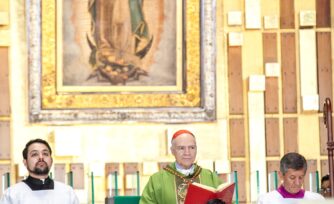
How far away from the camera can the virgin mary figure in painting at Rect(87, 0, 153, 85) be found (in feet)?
37.5

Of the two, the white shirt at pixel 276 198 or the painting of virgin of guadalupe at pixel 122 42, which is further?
the painting of virgin of guadalupe at pixel 122 42

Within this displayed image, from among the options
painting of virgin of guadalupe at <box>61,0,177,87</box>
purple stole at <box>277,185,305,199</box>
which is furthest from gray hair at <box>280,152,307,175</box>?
painting of virgin of guadalupe at <box>61,0,177,87</box>

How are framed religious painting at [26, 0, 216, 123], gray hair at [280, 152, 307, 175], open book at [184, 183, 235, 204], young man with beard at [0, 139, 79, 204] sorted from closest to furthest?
open book at [184, 183, 235, 204], gray hair at [280, 152, 307, 175], young man with beard at [0, 139, 79, 204], framed religious painting at [26, 0, 216, 123]

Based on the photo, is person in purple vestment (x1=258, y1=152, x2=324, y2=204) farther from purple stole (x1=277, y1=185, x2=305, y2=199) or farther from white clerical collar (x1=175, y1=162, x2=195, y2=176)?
white clerical collar (x1=175, y1=162, x2=195, y2=176)

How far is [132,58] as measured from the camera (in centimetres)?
1148

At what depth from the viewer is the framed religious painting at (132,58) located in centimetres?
1136

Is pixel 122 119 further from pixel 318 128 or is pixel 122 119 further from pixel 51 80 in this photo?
pixel 318 128

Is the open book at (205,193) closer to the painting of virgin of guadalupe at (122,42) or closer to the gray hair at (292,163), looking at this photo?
the gray hair at (292,163)

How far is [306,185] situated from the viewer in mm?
11320

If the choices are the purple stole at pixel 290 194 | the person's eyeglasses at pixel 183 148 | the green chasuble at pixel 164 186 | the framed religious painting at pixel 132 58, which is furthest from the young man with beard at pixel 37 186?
the framed religious painting at pixel 132 58

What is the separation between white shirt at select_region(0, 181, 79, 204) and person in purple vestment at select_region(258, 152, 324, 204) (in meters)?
1.41

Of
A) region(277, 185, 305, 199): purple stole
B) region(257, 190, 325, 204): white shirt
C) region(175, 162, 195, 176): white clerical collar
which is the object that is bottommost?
region(257, 190, 325, 204): white shirt

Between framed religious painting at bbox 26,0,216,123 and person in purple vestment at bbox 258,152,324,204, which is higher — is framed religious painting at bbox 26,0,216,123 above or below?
above

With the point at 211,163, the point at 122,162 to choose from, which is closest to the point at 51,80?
the point at 122,162
